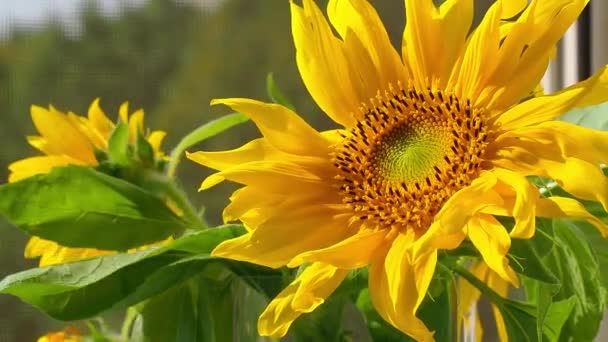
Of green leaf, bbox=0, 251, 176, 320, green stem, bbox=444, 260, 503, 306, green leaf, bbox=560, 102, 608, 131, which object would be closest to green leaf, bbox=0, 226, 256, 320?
green leaf, bbox=0, 251, 176, 320

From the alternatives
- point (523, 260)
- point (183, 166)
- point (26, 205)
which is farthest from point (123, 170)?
→ point (183, 166)

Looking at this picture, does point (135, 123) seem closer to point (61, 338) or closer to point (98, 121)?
point (98, 121)

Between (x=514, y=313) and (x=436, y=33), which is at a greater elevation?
(x=436, y=33)

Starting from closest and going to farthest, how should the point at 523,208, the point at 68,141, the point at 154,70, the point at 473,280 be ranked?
1. the point at 523,208
2. the point at 473,280
3. the point at 68,141
4. the point at 154,70

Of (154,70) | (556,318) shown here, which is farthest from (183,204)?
(154,70)

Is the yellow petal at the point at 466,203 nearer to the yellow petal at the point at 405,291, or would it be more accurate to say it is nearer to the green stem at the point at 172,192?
the yellow petal at the point at 405,291

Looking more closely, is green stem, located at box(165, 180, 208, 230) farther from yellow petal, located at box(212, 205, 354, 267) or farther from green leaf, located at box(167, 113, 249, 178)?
yellow petal, located at box(212, 205, 354, 267)
